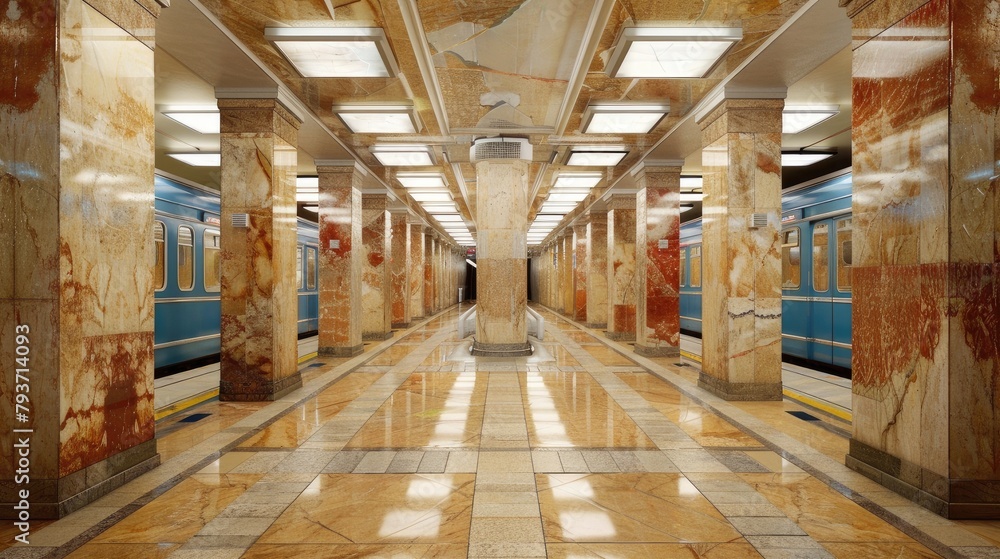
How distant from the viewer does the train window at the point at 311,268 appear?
14.4 metres

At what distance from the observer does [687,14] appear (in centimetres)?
486

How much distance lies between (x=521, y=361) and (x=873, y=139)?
6721 mm

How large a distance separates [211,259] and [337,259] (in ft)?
7.82

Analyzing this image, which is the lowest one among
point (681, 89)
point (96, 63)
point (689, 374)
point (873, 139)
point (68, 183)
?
point (689, 374)

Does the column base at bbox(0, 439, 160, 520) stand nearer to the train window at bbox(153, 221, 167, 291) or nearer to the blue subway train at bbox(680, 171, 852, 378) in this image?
the train window at bbox(153, 221, 167, 291)

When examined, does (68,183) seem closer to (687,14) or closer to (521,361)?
(687,14)

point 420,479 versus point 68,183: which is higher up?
point 68,183

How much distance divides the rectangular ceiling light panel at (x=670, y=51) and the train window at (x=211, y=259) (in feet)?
26.9

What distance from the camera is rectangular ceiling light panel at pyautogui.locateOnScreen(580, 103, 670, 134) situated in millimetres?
7154

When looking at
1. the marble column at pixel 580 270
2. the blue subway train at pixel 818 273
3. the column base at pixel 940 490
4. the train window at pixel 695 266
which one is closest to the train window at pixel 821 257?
the blue subway train at pixel 818 273

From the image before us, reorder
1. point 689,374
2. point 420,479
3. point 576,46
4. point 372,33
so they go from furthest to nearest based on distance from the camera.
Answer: point 689,374 → point 576,46 → point 372,33 → point 420,479

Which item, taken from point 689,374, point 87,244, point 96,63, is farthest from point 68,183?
point 689,374

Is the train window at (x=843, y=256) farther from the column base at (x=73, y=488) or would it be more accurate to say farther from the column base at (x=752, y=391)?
the column base at (x=73, y=488)

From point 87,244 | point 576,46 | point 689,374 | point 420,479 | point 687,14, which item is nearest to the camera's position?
point 87,244
